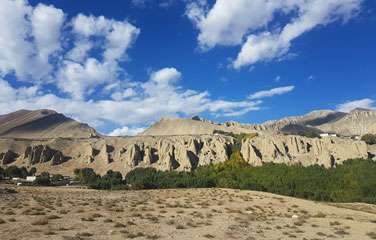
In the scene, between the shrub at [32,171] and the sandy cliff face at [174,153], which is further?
the sandy cliff face at [174,153]

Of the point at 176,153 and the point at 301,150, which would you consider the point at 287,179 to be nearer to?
the point at 301,150

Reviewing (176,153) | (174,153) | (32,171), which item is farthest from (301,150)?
(32,171)

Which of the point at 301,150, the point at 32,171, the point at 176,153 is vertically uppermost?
the point at 176,153

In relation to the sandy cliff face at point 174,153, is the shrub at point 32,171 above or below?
below

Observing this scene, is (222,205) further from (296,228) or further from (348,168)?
(348,168)

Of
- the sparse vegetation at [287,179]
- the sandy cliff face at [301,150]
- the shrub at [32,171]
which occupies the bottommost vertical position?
the sparse vegetation at [287,179]

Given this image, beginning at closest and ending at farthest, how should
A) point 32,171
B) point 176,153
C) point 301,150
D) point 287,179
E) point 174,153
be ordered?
1. point 287,179
2. point 32,171
3. point 301,150
4. point 176,153
5. point 174,153

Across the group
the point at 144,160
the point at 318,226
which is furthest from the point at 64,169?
the point at 318,226

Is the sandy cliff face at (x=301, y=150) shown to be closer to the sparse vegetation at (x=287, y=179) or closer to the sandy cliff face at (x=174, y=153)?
the sandy cliff face at (x=174, y=153)

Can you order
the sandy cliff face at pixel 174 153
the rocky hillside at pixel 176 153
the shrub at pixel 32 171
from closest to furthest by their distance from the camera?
the shrub at pixel 32 171 < the rocky hillside at pixel 176 153 < the sandy cliff face at pixel 174 153

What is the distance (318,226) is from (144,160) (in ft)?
396

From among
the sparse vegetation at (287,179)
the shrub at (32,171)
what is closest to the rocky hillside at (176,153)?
the shrub at (32,171)

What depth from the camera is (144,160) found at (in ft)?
505

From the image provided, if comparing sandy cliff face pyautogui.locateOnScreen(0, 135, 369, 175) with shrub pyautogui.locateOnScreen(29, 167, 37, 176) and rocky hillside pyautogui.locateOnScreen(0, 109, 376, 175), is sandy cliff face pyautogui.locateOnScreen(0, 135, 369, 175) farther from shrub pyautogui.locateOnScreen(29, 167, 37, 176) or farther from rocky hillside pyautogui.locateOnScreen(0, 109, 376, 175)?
shrub pyautogui.locateOnScreen(29, 167, 37, 176)
